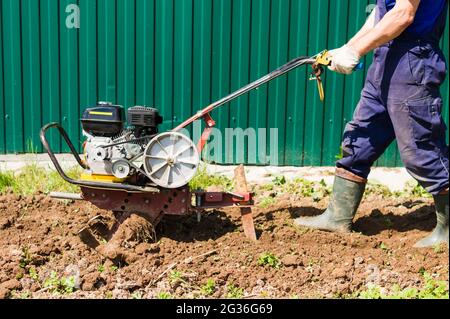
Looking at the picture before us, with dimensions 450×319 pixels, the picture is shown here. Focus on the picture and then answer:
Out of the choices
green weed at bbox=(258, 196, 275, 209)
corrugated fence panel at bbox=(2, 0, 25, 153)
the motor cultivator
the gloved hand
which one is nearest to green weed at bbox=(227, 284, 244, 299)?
the motor cultivator

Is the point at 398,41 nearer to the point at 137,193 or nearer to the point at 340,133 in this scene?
the point at 137,193

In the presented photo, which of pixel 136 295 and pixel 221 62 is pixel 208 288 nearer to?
pixel 136 295

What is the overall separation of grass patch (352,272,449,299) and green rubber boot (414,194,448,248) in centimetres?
53

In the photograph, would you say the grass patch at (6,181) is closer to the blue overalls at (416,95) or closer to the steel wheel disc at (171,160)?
the steel wheel disc at (171,160)

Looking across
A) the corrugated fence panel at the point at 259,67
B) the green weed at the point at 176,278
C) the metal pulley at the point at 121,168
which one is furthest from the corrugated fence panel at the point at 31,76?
the green weed at the point at 176,278

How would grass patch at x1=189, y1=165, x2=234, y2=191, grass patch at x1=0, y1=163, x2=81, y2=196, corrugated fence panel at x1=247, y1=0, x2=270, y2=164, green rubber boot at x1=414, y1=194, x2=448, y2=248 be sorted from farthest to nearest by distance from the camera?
corrugated fence panel at x1=247, y1=0, x2=270, y2=164, grass patch at x1=189, y1=165, x2=234, y2=191, grass patch at x1=0, y1=163, x2=81, y2=196, green rubber boot at x1=414, y1=194, x2=448, y2=248

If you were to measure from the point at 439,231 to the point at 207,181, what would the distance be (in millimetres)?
2135

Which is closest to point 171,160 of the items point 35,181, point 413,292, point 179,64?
point 413,292

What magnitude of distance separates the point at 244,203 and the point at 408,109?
127 centimetres

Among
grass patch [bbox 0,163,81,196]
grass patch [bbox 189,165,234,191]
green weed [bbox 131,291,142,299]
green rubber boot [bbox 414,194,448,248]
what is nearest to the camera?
green weed [bbox 131,291,142,299]

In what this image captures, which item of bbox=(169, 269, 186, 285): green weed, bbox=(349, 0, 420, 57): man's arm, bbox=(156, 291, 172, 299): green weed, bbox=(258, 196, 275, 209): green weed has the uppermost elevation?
bbox=(349, 0, 420, 57): man's arm

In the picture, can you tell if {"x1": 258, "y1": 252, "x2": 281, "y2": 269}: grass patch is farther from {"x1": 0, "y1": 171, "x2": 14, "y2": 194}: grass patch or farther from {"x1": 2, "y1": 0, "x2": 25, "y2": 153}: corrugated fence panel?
{"x1": 2, "y1": 0, "x2": 25, "y2": 153}: corrugated fence panel

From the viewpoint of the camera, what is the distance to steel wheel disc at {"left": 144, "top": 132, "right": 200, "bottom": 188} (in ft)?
15.7

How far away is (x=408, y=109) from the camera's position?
4703 mm
